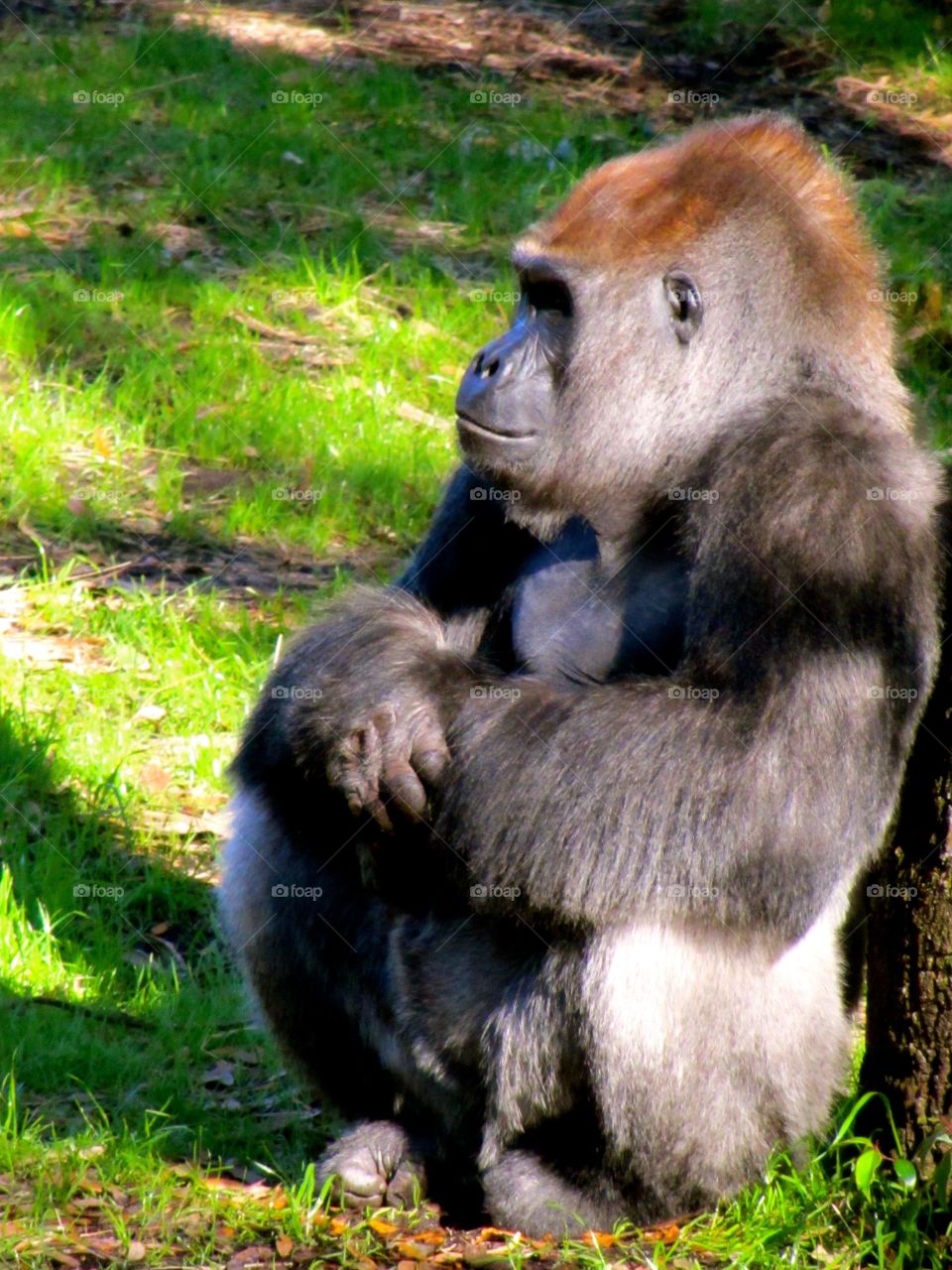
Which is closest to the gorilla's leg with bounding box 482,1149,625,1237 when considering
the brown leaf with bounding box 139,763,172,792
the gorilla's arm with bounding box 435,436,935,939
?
the gorilla's arm with bounding box 435,436,935,939

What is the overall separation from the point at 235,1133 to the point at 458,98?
24.0 ft

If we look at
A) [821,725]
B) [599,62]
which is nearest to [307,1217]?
[821,725]

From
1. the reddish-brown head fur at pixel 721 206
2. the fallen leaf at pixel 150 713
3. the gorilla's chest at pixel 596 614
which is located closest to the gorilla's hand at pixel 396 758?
the gorilla's chest at pixel 596 614

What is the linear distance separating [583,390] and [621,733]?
0.88 metres

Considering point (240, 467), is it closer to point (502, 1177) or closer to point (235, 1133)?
point (235, 1133)

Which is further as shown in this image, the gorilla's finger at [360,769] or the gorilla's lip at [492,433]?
the gorilla's lip at [492,433]

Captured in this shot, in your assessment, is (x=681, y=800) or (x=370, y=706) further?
(x=370, y=706)

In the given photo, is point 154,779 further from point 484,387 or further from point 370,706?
point 484,387

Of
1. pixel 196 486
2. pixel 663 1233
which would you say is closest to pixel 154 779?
pixel 196 486

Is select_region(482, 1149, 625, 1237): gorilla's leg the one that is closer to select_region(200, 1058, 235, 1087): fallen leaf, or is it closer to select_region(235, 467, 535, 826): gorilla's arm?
select_region(235, 467, 535, 826): gorilla's arm

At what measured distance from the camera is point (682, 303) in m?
3.81

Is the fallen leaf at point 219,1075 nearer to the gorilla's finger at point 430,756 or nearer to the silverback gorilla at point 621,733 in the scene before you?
the silverback gorilla at point 621,733

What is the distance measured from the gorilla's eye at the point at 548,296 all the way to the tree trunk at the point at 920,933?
108cm

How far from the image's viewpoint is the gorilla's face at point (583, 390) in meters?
3.80
